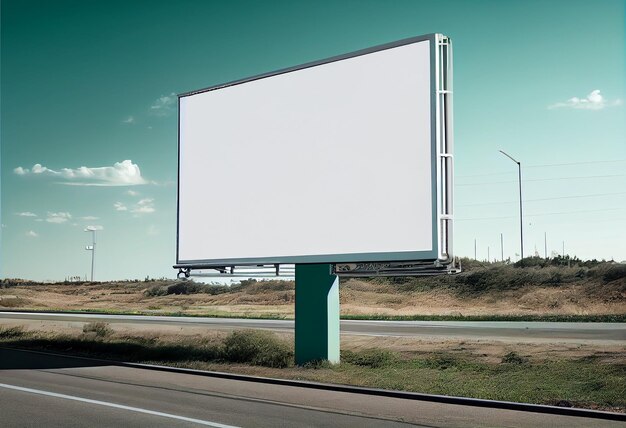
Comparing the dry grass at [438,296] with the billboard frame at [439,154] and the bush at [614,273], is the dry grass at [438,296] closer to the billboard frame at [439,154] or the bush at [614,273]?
the bush at [614,273]

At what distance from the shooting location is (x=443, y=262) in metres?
16.6

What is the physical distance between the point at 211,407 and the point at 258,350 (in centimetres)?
735

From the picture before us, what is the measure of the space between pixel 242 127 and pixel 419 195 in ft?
22.2

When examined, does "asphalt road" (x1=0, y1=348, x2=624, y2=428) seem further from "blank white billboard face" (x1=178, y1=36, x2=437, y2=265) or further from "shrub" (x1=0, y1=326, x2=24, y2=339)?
"shrub" (x1=0, y1=326, x2=24, y2=339)

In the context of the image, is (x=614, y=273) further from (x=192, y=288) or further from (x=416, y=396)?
(x=192, y=288)

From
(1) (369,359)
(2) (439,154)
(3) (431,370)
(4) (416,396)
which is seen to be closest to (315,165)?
(2) (439,154)

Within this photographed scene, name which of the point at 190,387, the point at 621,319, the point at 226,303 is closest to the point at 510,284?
the point at 621,319

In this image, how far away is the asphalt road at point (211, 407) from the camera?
37.4 ft

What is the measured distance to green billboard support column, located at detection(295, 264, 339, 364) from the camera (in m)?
18.6

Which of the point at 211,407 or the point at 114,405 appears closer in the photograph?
the point at 211,407

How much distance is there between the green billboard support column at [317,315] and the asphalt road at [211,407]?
2.66m

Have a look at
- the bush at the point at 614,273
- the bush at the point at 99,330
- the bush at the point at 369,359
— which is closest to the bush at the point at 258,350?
the bush at the point at 369,359

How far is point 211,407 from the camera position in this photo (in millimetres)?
12898

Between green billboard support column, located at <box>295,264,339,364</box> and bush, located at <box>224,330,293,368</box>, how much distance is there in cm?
85
